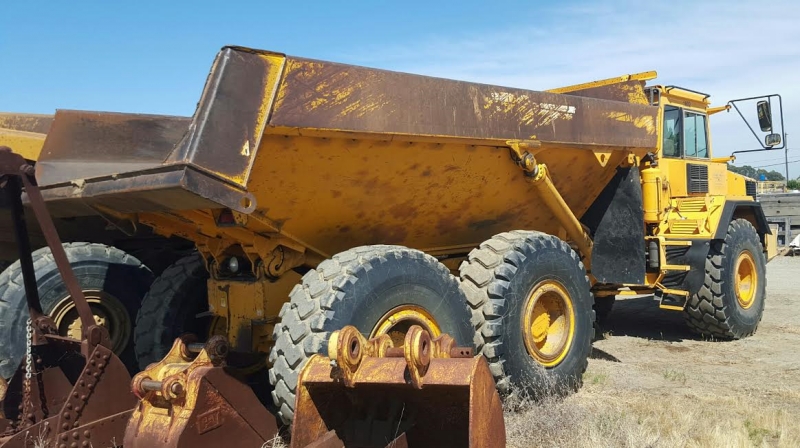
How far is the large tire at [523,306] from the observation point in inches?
176

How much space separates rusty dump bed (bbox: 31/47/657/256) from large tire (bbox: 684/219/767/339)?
228cm

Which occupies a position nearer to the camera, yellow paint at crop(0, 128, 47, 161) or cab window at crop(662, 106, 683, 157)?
yellow paint at crop(0, 128, 47, 161)

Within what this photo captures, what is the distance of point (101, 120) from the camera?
4570mm

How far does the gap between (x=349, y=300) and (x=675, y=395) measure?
292cm

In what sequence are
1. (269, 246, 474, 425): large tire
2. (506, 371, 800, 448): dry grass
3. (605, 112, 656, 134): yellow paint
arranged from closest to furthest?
(269, 246, 474, 425): large tire, (506, 371, 800, 448): dry grass, (605, 112, 656, 134): yellow paint

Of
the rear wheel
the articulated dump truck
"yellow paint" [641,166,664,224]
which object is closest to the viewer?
the articulated dump truck

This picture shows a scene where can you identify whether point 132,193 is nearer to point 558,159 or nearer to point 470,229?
point 470,229

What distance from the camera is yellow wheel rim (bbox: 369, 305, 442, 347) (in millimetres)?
3836

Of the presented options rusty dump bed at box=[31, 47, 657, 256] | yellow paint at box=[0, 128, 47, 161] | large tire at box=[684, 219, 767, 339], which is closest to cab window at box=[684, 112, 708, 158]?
large tire at box=[684, 219, 767, 339]

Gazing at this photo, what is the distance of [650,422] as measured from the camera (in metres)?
4.24

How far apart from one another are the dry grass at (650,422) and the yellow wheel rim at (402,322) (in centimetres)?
78

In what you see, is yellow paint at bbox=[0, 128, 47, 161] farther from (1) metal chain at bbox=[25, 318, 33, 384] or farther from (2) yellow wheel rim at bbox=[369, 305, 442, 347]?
(2) yellow wheel rim at bbox=[369, 305, 442, 347]

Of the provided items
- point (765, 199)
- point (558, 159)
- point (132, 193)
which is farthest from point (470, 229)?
point (765, 199)

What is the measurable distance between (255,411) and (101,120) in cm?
228
